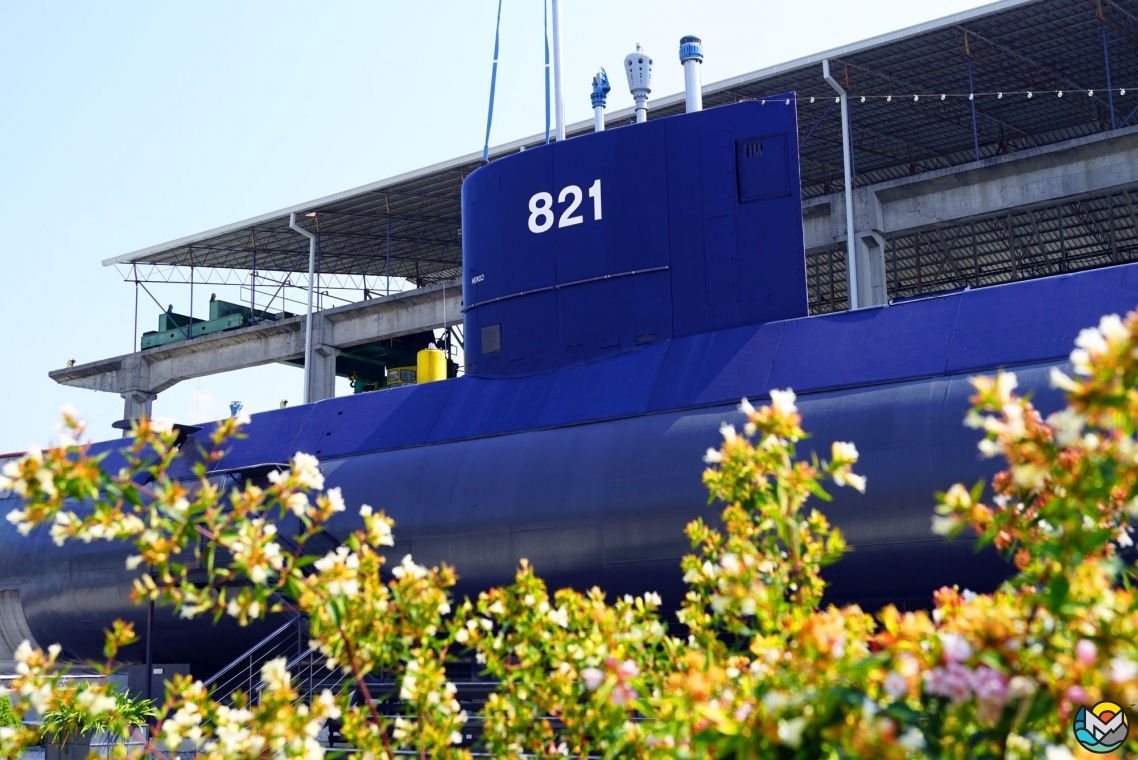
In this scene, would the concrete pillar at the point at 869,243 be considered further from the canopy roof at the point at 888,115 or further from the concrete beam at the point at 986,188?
the canopy roof at the point at 888,115

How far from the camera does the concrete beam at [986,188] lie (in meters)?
29.1

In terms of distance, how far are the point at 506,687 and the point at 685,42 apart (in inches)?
442

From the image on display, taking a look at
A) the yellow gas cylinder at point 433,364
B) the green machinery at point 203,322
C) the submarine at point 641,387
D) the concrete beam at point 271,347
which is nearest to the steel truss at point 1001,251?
the concrete beam at point 271,347

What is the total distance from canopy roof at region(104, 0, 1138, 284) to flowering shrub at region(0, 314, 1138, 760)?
75.5 ft

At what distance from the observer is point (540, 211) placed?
14117 mm

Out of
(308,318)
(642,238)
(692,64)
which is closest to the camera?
(642,238)

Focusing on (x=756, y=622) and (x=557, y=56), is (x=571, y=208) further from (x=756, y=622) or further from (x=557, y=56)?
(x=756, y=622)

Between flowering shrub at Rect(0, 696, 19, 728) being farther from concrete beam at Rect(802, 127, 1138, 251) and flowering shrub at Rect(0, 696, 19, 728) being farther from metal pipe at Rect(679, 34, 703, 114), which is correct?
concrete beam at Rect(802, 127, 1138, 251)

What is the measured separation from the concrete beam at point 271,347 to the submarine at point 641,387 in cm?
2468

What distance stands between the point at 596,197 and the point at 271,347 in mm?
34968

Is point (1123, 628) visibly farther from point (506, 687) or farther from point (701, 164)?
point (701, 164)

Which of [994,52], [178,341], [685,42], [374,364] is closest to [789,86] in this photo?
[994,52]

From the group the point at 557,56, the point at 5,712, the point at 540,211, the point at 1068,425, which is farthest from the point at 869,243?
the point at 1068,425

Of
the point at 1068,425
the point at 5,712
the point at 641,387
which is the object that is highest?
the point at 641,387
